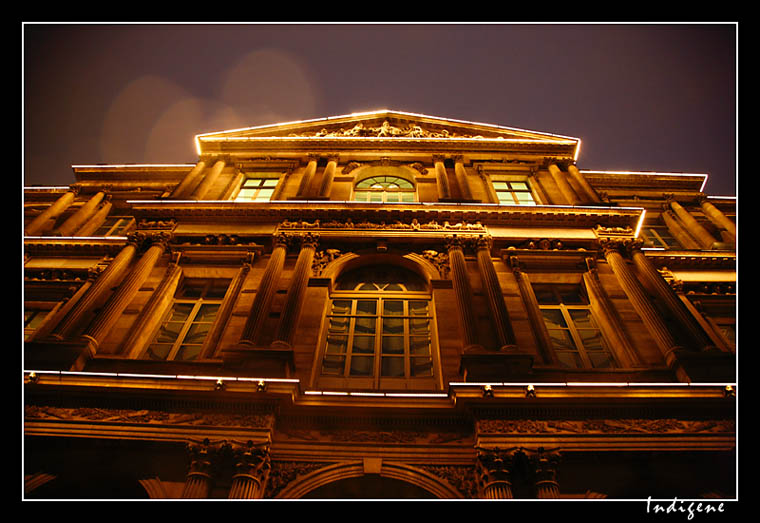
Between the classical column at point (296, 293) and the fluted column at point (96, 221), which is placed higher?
the fluted column at point (96, 221)

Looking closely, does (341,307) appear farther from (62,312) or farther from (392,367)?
(62,312)

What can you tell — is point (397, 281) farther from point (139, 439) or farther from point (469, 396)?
point (139, 439)

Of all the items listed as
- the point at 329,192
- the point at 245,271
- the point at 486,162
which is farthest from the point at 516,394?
the point at 486,162

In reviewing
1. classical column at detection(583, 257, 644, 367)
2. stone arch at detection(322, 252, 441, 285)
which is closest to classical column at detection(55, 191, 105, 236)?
stone arch at detection(322, 252, 441, 285)

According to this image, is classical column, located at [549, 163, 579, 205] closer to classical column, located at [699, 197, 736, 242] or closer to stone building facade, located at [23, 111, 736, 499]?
stone building facade, located at [23, 111, 736, 499]

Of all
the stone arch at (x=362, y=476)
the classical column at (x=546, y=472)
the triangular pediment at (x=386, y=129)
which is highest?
the triangular pediment at (x=386, y=129)

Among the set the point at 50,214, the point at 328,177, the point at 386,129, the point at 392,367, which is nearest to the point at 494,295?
the point at 392,367

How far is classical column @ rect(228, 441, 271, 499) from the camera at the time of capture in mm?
Answer: 7270

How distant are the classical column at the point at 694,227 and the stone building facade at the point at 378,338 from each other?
4.6 inches

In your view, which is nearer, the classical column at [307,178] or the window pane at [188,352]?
the window pane at [188,352]

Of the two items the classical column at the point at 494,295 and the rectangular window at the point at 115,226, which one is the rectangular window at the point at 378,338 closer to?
the classical column at the point at 494,295

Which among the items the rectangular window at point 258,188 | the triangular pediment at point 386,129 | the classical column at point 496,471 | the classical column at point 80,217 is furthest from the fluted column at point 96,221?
the classical column at point 496,471

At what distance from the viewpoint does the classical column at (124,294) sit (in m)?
10.0

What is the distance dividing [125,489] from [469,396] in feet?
18.4
